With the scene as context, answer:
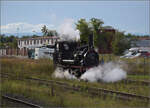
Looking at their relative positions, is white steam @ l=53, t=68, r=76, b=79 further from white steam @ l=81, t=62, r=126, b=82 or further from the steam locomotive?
white steam @ l=81, t=62, r=126, b=82

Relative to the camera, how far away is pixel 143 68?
22688 millimetres

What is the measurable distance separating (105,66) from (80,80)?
6.89 ft

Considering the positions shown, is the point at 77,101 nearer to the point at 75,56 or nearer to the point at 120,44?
the point at 75,56

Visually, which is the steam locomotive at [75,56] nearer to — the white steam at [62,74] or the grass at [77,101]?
the white steam at [62,74]

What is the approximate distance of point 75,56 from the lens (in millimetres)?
18016

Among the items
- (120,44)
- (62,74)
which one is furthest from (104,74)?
(120,44)

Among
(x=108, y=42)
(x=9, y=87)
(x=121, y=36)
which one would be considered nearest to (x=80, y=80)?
(x=9, y=87)

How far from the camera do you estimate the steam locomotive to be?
17.5 m

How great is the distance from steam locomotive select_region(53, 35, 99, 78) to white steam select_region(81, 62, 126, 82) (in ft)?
1.35

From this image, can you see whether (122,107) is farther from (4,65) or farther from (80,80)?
(4,65)

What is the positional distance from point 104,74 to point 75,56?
2.44 m

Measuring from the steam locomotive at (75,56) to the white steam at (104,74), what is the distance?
1.35 ft

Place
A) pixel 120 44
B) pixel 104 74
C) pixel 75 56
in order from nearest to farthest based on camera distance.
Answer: pixel 104 74 → pixel 75 56 → pixel 120 44

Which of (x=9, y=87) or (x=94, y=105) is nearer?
(x=94, y=105)
